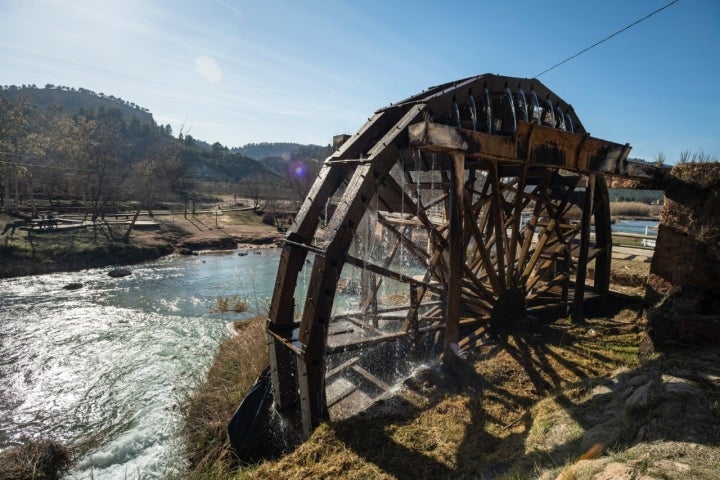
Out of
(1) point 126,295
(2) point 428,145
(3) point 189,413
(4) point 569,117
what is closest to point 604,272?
(4) point 569,117

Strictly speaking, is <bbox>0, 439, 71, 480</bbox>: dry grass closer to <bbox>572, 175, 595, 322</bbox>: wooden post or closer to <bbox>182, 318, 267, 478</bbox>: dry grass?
<bbox>182, 318, 267, 478</bbox>: dry grass

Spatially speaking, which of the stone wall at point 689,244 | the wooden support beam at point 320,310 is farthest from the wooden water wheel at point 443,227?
the stone wall at point 689,244

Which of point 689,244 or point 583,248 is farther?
point 583,248

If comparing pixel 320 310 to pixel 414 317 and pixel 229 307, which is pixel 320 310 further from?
pixel 229 307

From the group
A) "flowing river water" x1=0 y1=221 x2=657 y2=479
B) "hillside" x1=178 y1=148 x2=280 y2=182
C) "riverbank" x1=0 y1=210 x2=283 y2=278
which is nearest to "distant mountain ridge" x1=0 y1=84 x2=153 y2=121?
"hillside" x1=178 y1=148 x2=280 y2=182

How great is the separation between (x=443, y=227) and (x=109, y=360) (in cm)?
780

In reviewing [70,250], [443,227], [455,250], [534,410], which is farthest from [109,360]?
[70,250]

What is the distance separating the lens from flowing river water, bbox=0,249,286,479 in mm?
5805

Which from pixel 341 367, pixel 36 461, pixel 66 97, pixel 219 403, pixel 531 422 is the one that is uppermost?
pixel 66 97

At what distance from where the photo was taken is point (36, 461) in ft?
16.3

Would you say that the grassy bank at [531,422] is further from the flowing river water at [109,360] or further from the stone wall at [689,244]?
the flowing river water at [109,360]

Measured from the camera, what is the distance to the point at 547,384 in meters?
4.52

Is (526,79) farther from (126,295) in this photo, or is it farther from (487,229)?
(126,295)

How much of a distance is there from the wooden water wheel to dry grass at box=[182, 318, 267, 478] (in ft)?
3.47
